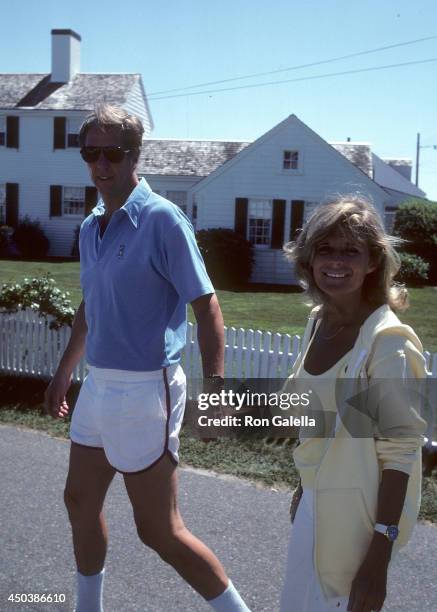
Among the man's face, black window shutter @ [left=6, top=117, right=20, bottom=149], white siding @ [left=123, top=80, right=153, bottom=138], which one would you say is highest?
white siding @ [left=123, top=80, right=153, bottom=138]

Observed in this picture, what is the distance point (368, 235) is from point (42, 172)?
996 inches

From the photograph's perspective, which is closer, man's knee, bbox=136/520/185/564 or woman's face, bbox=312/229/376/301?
woman's face, bbox=312/229/376/301

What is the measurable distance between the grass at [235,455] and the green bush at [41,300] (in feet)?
4.03

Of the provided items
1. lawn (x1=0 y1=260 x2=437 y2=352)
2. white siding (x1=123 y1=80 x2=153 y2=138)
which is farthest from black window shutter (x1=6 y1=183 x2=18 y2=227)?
lawn (x1=0 y1=260 x2=437 y2=352)

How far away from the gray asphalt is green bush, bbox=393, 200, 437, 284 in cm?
1845

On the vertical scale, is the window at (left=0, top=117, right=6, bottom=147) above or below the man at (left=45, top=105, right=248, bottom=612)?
above

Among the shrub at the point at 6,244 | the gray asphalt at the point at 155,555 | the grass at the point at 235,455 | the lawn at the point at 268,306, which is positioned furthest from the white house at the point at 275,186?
the gray asphalt at the point at 155,555

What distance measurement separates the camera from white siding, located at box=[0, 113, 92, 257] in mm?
25531

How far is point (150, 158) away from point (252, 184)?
17.5 ft

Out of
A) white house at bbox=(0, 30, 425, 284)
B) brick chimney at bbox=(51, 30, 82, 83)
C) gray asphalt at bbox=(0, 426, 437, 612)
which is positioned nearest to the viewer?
gray asphalt at bbox=(0, 426, 437, 612)

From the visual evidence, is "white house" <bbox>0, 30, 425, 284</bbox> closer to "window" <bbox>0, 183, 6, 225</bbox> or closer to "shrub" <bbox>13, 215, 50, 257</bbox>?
"window" <bbox>0, 183, 6, 225</bbox>

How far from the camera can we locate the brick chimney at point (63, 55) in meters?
26.3

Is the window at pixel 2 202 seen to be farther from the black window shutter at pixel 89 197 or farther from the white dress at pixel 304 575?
the white dress at pixel 304 575

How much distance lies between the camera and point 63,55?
26.5 meters
